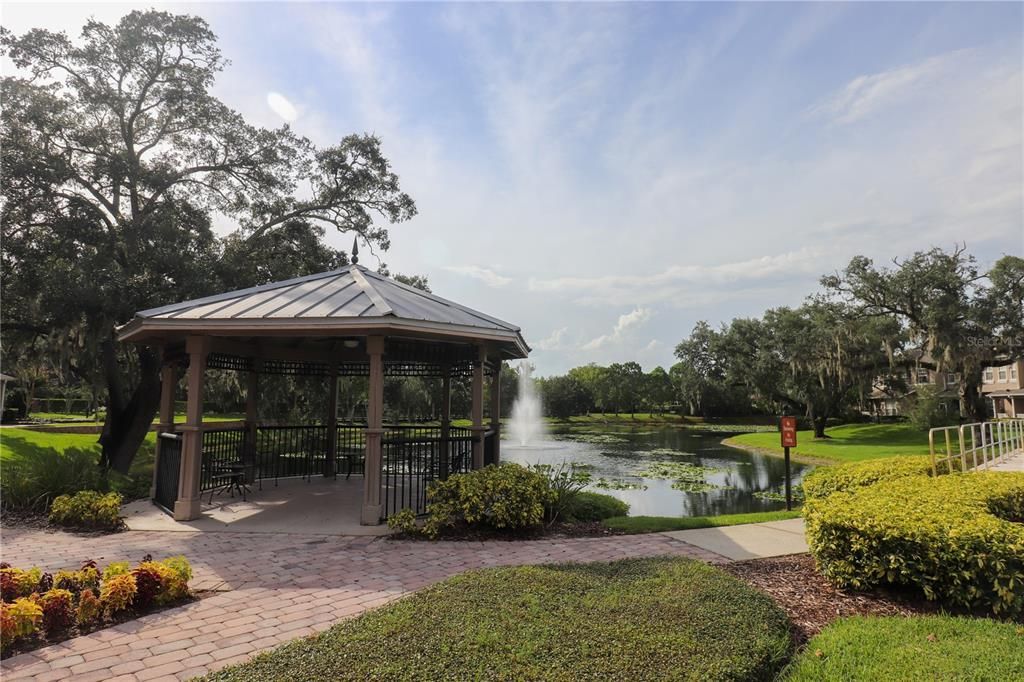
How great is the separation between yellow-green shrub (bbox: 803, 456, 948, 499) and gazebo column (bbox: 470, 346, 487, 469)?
5044mm

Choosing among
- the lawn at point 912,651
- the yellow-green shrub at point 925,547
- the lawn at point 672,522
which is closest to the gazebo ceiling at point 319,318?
the lawn at point 672,522

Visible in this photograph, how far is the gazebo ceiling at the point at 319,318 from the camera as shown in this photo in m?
6.75

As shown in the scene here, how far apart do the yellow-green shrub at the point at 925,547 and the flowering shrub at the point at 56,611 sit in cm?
629

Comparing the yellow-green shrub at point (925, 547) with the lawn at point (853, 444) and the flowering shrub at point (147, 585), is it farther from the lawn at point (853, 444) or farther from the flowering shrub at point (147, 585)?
the lawn at point (853, 444)

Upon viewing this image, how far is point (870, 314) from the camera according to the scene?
24203 mm

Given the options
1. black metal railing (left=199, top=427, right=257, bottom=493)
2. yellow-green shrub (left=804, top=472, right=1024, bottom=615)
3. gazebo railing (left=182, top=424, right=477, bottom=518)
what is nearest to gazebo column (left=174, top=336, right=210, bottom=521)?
gazebo railing (left=182, top=424, right=477, bottom=518)

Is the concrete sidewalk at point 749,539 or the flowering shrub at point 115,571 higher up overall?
the flowering shrub at point 115,571

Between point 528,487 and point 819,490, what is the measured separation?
16.3 feet

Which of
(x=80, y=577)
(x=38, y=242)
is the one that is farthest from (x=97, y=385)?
(x=80, y=577)

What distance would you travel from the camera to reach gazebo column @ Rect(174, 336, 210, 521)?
740cm

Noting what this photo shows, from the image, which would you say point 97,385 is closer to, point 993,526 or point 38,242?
point 38,242

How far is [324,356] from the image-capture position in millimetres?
11391

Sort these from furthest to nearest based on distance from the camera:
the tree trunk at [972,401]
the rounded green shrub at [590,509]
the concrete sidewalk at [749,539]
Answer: the tree trunk at [972,401] → the rounded green shrub at [590,509] → the concrete sidewalk at [749,539]

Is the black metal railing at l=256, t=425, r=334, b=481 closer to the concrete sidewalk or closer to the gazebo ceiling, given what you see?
the gazebo ceiling
